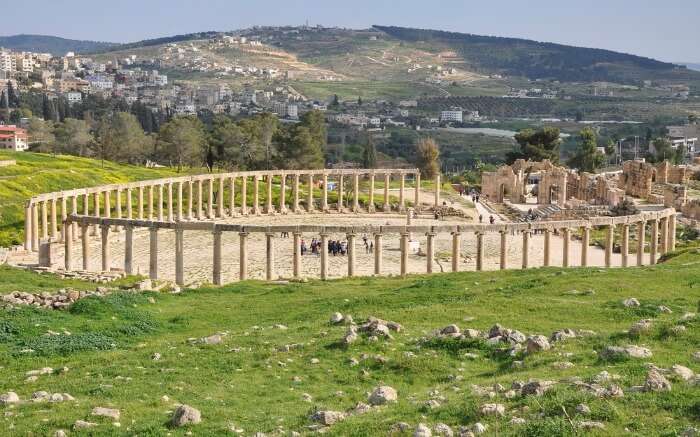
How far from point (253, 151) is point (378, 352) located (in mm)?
77961

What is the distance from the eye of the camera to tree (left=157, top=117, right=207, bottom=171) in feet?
324

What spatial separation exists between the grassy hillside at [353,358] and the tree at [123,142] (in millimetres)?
73780

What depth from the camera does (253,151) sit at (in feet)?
327

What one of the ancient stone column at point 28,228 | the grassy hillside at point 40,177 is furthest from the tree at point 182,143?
the ancient stone column at point 28,228

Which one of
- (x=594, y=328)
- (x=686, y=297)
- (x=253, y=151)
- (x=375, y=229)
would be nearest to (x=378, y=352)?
(x=594, y=328)

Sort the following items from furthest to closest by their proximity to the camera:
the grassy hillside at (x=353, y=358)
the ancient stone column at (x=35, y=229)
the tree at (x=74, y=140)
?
the tree at (x=74, y=140) → the ancient stone column at (x=35, y=229) → the grassy hillside at (x=353, y=358)

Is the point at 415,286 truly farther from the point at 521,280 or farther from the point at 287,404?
the point at 287,404

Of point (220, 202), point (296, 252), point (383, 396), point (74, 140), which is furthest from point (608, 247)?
point (74, 140)

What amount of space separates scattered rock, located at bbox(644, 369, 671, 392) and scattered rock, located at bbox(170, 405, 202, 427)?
831 centimetres

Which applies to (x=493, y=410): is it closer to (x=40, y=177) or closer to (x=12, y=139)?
(x=40, y=177)

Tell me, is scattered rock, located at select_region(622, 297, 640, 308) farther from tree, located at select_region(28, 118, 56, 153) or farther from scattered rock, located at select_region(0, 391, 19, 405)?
tree, located at select_region(28, 118, 56, 153)

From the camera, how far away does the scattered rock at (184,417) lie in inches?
699

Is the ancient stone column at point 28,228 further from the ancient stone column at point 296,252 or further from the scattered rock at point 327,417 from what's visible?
the scattered rock at point 327,417

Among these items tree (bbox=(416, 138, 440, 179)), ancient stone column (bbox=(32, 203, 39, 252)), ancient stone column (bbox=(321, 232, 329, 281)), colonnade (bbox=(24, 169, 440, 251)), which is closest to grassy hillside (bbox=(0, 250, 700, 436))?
ancient stone column (bbox=(321, 232, 329, 281))
